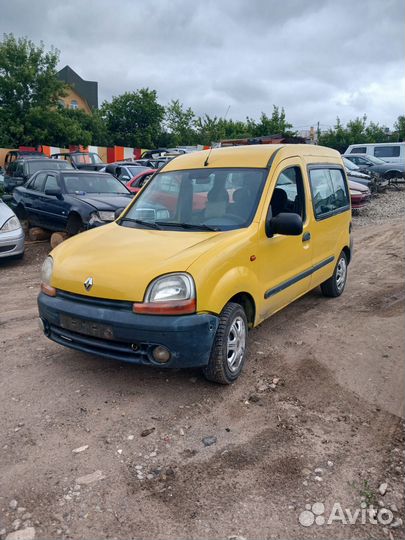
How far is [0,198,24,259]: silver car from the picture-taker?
8320 mm

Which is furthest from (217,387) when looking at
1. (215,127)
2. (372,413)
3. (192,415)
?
(215,127)

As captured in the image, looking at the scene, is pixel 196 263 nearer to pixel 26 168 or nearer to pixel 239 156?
pixel 239 156

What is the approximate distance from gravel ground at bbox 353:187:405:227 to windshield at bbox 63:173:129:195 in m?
6.84

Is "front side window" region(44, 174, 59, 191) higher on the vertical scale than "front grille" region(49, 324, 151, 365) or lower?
higher

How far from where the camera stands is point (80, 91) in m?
52.4

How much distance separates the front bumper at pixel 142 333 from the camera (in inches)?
135

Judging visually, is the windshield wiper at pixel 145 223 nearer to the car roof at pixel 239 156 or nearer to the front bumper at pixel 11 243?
the car roof at pixel 239 156

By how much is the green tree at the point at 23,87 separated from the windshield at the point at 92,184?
20343mm

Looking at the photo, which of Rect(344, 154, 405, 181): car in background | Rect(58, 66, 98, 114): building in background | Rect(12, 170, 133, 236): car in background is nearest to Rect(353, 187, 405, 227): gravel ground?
Rect(344, 154, 405, 181): car in background

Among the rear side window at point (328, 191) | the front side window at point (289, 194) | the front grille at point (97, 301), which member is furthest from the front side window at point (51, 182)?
the front grille at point (97, 301)

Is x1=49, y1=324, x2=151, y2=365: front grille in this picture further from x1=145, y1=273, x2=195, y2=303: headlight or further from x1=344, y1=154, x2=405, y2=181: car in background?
x1=344, y1=154, x2=405, y2=181: car in background

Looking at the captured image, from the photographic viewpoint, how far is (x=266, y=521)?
8.20 feet

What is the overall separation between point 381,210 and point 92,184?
9.73 metres

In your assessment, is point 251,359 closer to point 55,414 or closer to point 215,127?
point 55,414
